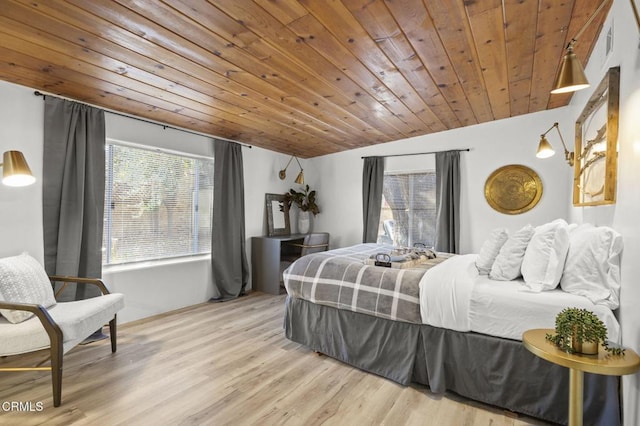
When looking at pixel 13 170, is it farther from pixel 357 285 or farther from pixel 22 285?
pixel 357 285

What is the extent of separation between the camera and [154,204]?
376 centimetres

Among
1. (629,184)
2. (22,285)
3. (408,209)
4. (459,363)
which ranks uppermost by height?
(629,184)

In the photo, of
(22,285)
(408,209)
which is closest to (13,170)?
(22,285)

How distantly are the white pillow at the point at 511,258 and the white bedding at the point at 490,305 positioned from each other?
64 mm

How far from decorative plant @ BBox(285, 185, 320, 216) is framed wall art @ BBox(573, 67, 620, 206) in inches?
144

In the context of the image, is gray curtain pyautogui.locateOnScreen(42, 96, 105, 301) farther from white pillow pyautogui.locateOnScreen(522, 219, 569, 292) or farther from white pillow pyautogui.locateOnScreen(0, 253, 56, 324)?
white pillow pyautogui.locateOnScreen(522, 219, 569, 292)

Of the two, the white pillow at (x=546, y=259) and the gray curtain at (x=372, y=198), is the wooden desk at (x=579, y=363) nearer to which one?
the white pillow at (x=546, y=259)

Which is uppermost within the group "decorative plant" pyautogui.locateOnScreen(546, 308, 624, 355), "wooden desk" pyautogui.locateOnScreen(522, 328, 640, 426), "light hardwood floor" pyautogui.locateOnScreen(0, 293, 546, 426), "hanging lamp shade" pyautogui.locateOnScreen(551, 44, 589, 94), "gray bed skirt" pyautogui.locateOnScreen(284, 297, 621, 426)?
"hanging lamp shade" pyautogui.locateOnScreen(551, 44, 589, 94)

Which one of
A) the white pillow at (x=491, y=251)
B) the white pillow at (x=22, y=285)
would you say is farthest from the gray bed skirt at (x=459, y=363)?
the white pillow at (x=22, y=285)

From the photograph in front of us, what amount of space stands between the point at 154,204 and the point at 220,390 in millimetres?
2325

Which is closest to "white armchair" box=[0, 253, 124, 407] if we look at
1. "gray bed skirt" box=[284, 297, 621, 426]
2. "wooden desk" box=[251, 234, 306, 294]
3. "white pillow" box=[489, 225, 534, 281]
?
"gray bed skirt" box=[284, 297, 621, 426]

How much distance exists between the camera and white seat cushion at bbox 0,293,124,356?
2.00m

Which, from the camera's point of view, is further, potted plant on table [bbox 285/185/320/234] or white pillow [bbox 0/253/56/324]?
potted plant on table [bbox 285/185/320/234]

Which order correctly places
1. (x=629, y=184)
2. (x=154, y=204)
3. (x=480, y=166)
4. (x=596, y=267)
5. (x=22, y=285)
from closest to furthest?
1. (x=629, y=184)
2. (x=596, y=267)
3. (x=22, y=285)
4. (x=154, y=204)
5. (x=480, y=166)
